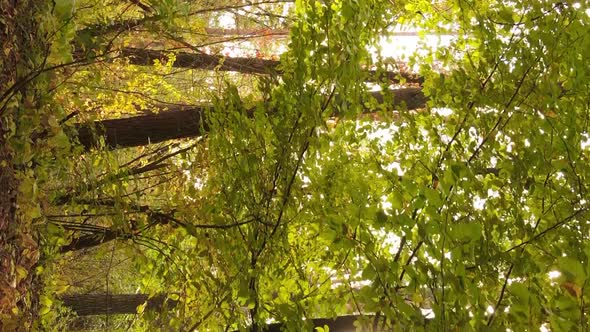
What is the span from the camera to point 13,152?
2.56 meters

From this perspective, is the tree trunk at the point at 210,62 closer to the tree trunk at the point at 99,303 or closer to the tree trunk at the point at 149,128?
the tree trunk at the point at 149,128

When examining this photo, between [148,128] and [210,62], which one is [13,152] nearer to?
[148,128]

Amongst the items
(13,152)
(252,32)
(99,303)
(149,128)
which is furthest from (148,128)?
(99,303)

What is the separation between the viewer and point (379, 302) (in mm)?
1465

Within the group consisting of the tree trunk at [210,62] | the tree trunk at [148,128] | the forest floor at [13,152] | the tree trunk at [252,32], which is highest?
the tree trunk at [252,32]

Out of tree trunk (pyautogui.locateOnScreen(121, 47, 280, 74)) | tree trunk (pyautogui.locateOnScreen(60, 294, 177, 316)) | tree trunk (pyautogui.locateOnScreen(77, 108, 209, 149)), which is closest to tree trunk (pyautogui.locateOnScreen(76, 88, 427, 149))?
tree trunk (pyautogui.locateOnScreen(77, 108, 209, 149))

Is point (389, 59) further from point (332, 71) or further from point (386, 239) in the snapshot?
point (386, 239)

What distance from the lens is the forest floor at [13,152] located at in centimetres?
243

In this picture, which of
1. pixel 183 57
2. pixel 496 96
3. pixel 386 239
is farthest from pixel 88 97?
pixel 496 96

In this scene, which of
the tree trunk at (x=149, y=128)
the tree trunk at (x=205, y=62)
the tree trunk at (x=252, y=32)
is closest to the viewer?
the tree trunk at (x=149, y=128)

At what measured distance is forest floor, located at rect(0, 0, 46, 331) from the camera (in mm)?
2430

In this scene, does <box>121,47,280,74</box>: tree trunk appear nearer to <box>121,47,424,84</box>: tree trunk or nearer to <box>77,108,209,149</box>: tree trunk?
<box>121,47,424,84</box>: tree trunk

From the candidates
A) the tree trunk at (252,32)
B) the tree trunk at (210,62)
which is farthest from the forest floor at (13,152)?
the tree trunk at (252,32)

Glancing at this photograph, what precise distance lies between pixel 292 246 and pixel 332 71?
863 millimetres
